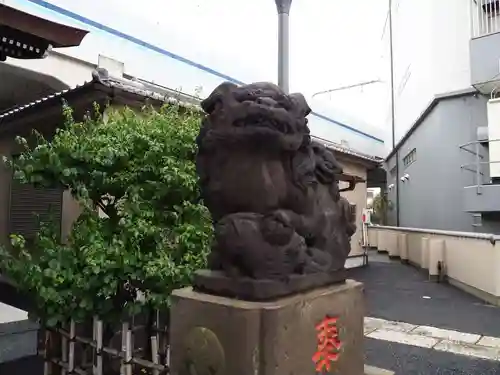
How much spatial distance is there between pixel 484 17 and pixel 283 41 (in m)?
10.2

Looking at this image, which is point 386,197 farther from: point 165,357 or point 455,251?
point 165,357

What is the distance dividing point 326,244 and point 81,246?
236 cm

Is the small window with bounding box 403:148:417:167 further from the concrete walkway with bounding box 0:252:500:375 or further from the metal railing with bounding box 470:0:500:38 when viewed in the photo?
the concrete walkway with bounding box 0:252:500:375

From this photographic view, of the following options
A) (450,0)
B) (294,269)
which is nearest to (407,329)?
(294,269)

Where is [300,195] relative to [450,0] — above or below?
below

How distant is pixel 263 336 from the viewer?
2.59 m

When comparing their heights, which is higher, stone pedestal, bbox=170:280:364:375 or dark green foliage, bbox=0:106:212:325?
dark green foliage, bbox=0:106:212:325

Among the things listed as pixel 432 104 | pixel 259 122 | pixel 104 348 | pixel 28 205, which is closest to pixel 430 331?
pixel 104 348

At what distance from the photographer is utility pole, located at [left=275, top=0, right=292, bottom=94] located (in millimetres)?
6672

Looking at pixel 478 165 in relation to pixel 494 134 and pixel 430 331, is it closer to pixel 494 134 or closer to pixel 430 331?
pixel 494 134

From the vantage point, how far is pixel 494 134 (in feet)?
42.2

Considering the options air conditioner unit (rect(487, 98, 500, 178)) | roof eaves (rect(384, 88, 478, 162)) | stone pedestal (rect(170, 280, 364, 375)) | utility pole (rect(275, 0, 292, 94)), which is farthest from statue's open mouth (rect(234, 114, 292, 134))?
roof eaves (rect(384, 88, 478, 162))

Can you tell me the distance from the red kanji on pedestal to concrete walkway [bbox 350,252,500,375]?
2753 millimetres

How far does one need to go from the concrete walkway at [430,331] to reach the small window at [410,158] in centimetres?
906
